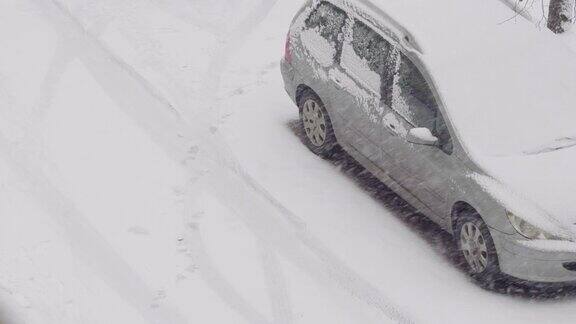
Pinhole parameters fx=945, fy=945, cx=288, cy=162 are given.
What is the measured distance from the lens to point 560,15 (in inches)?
444

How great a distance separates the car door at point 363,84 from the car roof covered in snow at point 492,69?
256mm

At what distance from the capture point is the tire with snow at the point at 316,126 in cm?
969

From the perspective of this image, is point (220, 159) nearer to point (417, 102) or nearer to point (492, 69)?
point (417, 102)

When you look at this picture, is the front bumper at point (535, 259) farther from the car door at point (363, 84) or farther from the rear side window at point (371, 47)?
the rear side window at point (371, 47)

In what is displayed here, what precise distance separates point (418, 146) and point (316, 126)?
173 cm

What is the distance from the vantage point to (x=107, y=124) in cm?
1048

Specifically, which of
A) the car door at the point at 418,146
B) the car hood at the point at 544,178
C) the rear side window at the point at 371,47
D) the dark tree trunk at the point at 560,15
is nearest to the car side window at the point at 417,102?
the car door at the point at 418,146

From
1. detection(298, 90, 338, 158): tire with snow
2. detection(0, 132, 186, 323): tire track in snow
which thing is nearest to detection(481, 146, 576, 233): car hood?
detection(298, 90, 338, 158): tire with snow

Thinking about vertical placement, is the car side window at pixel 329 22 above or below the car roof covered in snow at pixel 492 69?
below

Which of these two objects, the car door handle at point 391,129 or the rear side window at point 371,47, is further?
the rear side window at point 371,47

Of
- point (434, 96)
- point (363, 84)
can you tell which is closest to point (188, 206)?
point (363, 84)

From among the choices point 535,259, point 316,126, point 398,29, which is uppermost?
point 398,29

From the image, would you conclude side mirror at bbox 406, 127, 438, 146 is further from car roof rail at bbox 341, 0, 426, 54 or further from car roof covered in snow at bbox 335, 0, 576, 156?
car roof rail at bbox 341, 0, 426, 54

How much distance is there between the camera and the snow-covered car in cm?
752
